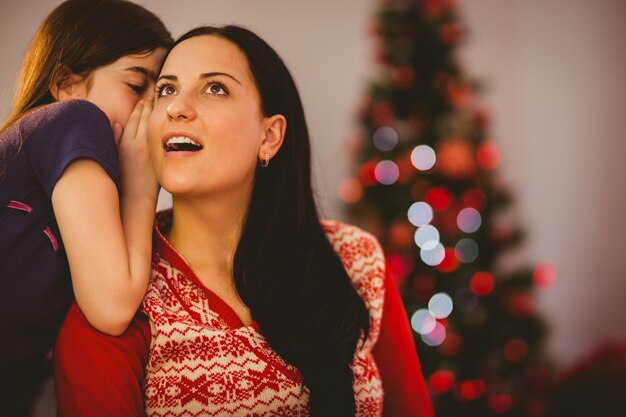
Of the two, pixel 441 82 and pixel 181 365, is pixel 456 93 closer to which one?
pixel 441 82

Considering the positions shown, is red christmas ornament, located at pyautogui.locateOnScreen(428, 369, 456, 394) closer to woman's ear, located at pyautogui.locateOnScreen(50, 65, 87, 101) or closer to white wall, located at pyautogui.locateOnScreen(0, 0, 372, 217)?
white wall, located at pyautogui.locateOnScreen(0, 0, 372, 217)

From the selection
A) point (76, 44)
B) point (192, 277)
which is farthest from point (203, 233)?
point (76, 44)

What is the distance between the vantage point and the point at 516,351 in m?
2.54

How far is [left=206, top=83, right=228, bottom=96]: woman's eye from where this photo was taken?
115 cm

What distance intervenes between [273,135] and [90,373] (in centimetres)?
65

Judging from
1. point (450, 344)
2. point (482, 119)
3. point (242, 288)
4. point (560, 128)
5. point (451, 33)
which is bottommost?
point (450, 344)

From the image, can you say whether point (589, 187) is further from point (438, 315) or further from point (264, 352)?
point (264, 352)

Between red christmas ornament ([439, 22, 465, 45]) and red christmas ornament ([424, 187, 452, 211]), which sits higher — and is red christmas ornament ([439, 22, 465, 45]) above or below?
above

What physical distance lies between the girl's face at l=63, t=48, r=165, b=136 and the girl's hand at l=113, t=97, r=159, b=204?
24 mm

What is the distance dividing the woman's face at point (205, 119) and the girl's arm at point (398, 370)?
1.63ft

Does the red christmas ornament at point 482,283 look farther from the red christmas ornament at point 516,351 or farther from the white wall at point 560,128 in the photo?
the white wall at point 560,128

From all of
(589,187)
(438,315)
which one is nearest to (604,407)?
(438,315)

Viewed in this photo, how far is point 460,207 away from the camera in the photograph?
2461 millimetres

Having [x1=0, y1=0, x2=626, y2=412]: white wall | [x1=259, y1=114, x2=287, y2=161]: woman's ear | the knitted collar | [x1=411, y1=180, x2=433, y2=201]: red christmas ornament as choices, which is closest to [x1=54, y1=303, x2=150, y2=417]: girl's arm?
the knitted collar
